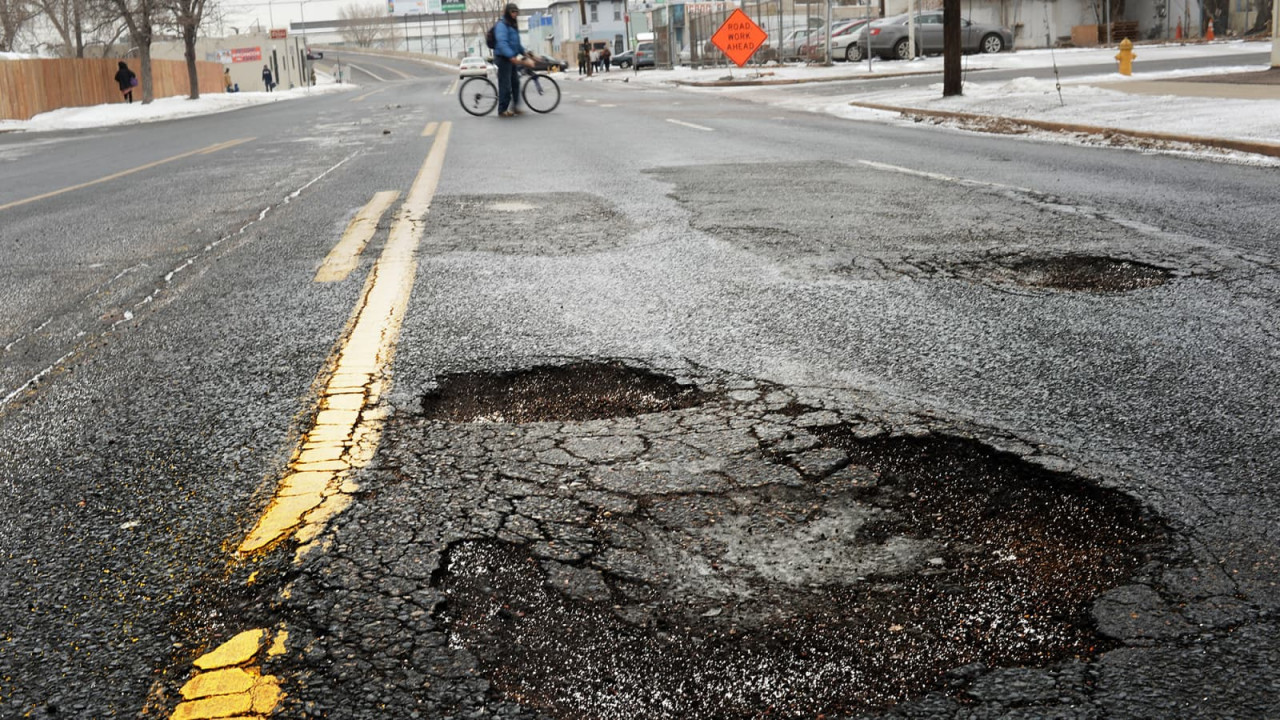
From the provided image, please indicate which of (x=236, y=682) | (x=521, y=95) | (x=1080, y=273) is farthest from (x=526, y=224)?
(x=521, y=95)

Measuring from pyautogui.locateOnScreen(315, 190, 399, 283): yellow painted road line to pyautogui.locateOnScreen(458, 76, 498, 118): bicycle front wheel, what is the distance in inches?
455

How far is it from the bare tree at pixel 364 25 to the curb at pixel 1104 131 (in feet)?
517

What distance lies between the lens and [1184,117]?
40.9 ft

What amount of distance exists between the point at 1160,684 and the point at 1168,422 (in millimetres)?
1369

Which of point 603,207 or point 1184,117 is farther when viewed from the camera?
point 1184,117

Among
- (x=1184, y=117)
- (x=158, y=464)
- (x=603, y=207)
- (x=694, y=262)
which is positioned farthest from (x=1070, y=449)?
(x=1184, y=117)

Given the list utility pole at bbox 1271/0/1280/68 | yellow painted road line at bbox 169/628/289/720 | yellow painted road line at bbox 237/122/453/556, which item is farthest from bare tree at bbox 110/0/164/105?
yellow painted road line at bbox 169/628/289/720

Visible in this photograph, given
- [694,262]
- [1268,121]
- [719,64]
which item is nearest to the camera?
[694,262]

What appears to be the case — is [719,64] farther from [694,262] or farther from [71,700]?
[71,700]

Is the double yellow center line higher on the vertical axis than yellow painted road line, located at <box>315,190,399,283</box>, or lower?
lower

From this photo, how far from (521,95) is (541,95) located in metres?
0.36

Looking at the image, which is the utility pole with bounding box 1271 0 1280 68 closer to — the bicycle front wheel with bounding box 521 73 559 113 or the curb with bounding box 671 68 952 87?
the curb with bounding box 671 68 952 87

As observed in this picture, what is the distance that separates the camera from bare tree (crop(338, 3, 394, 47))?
16638 centimetres

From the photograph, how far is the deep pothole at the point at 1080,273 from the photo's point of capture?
458 cm
